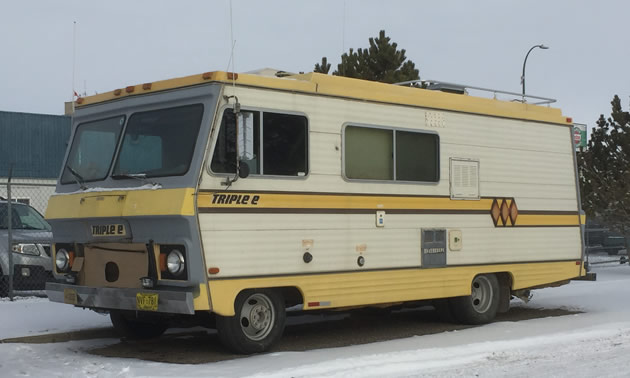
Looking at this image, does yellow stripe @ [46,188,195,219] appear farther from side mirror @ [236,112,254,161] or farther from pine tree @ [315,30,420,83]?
pine tree @ [315,30,420,83]

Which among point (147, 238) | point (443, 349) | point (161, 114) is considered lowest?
point (443, 349)

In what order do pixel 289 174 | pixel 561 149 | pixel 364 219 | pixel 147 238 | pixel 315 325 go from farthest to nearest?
pixel 561 149 → pixel 315 325 → pixel 364 219 → pixel 289 174 → pixel 147 238

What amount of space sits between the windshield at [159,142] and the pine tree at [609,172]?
1553 cm

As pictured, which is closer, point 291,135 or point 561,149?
point 291,135

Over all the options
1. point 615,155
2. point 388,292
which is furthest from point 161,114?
point 615,155

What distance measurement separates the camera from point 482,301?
41.7 feet

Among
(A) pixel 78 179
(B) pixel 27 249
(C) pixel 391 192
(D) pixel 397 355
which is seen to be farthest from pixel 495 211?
(B) pixel 27 249

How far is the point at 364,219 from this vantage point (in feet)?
35.8

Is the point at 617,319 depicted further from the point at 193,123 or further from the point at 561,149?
the point at 193,123

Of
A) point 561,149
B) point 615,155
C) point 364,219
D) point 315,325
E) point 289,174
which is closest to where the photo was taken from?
point 289,174

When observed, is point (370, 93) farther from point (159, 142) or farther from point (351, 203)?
point (159, 142)

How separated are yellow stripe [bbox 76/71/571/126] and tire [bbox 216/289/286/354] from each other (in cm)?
225

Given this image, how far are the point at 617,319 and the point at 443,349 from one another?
400 cm

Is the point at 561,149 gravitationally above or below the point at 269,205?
above
